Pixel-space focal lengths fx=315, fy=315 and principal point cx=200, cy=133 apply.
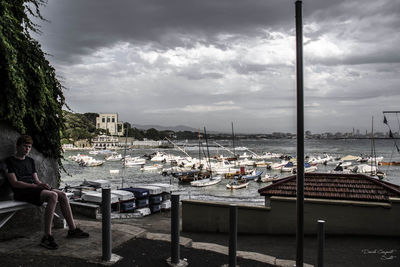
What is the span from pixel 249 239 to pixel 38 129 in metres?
5.53

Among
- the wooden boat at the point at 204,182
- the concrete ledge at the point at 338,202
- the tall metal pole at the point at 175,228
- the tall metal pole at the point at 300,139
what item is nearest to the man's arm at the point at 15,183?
the tall metal pole at the point at 175,228

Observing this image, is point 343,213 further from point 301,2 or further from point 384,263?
point 301,2

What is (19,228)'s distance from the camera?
504cm

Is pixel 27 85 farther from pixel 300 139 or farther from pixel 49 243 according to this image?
pixel 300 139

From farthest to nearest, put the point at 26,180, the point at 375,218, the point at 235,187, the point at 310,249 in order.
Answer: the point at 235,187 < the point at 375,218 < the point at 310,249 < the point at 26,180

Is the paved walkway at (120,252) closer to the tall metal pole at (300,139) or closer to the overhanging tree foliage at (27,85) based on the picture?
the tall metal pole at (300,139)

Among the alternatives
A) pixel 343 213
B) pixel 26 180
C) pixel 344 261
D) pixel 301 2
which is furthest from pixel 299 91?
pixel 343 213

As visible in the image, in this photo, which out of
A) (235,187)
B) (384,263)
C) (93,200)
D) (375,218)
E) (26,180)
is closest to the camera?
(26,180)

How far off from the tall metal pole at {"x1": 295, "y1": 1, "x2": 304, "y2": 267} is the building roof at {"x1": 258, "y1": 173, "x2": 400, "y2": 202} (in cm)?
411

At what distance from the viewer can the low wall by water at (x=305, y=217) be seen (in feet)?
25.0

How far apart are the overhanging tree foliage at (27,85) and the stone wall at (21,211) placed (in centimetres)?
14

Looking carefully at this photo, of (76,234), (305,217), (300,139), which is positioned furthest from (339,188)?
(76,234)

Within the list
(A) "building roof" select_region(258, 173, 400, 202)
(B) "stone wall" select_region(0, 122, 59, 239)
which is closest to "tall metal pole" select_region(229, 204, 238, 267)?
(B) "stone wall" select_region(0, 122, 59, 239)

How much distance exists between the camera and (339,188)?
8797 mm
